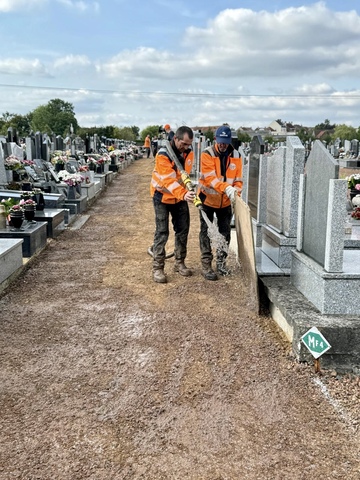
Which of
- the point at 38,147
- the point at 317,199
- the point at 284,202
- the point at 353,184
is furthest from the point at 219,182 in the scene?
the point at 38,147

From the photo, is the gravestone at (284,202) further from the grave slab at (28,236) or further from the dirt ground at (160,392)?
the grave slab at (28,236)

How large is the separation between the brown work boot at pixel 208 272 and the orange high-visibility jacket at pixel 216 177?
738mm

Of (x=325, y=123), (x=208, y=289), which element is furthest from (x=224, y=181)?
(x=325, y=123)

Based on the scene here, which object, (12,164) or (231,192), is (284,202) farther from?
(12,164)

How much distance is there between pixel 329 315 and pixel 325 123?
368 ft

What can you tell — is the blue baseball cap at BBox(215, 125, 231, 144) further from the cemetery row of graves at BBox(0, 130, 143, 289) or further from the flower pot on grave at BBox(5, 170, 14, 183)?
the flower pot on grave at BBox(5, 170, 14, 183)

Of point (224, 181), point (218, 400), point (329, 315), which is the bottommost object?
point (218, 400)

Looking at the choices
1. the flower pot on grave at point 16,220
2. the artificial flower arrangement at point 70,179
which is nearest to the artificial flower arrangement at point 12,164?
the artificial flower arrangement at point 70,179

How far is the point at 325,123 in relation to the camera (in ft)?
356

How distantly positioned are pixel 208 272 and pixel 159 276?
613 mm

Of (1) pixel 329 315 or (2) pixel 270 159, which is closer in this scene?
(1) pixel 329 315

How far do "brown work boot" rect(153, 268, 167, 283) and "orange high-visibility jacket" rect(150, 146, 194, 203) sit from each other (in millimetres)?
863

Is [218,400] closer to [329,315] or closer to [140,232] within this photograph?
[329,315]

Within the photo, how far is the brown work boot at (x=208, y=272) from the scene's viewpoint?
5.89 metres
